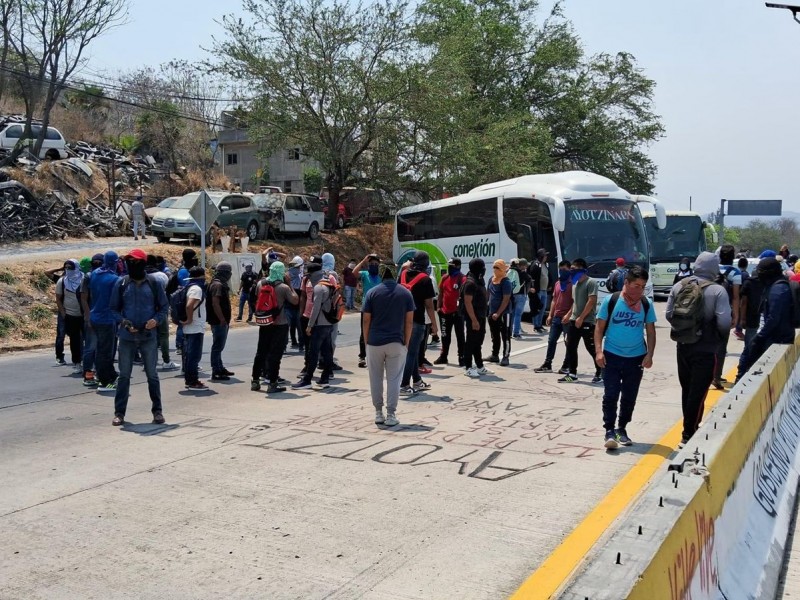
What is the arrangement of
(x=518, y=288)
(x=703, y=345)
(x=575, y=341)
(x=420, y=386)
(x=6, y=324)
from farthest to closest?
(x=6, y=324)
(x=518, y=288)
(x=575, y=341)
(x=420, y=386)
(x=703, y=345)

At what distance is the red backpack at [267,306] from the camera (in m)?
10.4

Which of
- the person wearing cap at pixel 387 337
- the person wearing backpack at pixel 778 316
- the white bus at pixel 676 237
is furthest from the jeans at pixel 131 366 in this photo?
the white bus at pixel 676 237

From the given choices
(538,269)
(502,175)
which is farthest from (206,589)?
(502,175)

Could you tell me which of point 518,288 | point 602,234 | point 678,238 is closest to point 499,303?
point 518,288

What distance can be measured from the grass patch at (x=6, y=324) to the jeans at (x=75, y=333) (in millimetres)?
4780

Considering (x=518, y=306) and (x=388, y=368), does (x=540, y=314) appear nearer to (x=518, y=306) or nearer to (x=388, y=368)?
(x=518, y=306)

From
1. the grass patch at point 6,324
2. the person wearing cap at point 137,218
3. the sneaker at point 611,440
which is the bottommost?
the sneaker at point 611,440

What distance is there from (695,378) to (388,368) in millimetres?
3090

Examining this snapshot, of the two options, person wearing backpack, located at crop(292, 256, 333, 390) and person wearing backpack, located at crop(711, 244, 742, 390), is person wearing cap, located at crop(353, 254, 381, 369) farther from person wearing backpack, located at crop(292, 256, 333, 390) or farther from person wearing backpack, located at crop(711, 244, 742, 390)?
person wearing backpack, located at crop(711, 244, 742, 390)

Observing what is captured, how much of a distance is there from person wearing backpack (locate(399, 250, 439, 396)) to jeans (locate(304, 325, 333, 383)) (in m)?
1.18

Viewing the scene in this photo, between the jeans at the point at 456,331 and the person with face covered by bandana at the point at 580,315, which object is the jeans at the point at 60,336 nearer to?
the jeans at the point at 456,331

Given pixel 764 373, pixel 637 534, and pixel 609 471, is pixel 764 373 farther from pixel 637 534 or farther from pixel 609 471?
pixel 637 534

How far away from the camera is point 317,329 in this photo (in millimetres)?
10773

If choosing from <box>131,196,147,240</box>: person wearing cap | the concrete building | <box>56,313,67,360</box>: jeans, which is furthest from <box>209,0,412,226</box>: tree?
the concrete building
